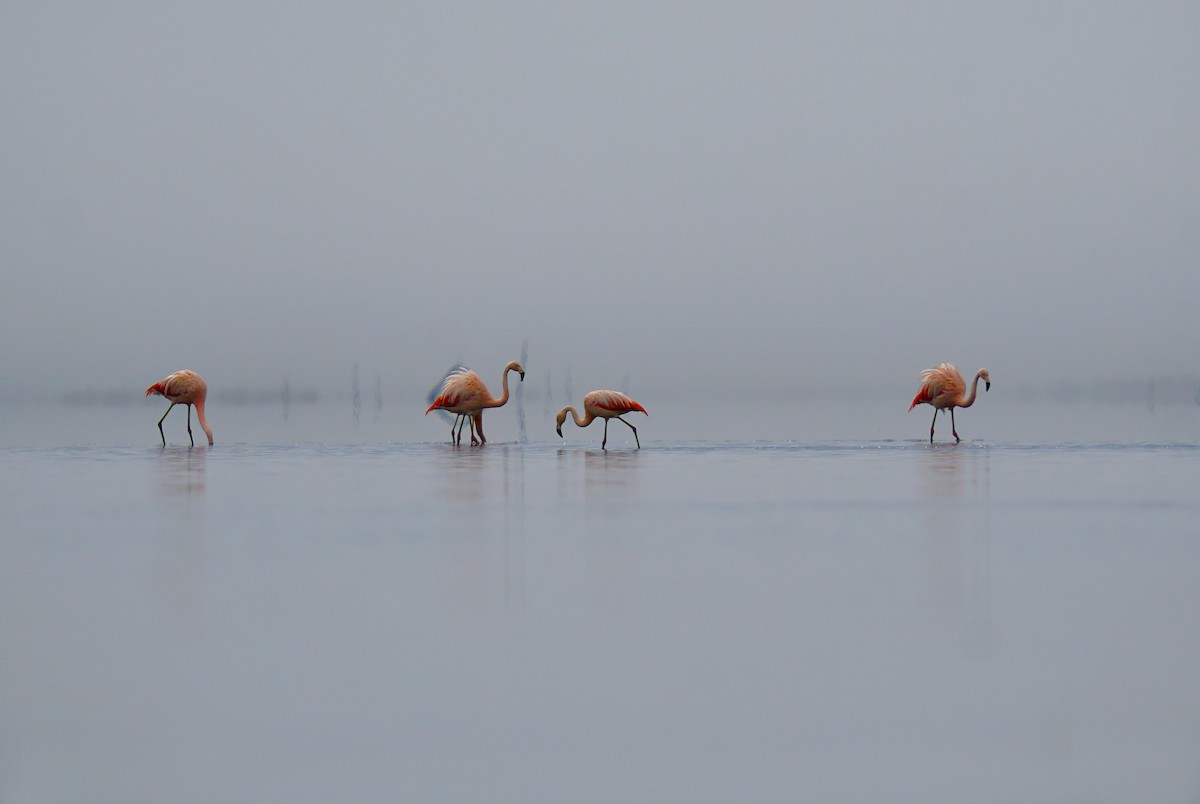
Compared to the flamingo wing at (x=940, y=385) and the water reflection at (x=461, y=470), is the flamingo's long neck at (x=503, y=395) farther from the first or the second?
the flamingo wing at (x=940, y=385)

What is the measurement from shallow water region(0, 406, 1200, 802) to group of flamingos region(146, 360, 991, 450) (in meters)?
8.69

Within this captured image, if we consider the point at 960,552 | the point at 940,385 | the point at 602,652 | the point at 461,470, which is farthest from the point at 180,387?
the point at 602,652

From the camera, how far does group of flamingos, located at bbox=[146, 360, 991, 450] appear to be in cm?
1698

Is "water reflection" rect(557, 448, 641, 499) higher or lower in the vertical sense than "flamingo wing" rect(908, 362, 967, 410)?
lower

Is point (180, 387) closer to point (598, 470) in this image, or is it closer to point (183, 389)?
point (183, 389)

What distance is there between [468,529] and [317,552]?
1.16m

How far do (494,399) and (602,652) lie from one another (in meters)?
14.0

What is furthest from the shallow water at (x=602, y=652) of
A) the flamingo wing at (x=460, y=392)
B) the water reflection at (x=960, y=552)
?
the flamingo wing at (x=460, y=392)

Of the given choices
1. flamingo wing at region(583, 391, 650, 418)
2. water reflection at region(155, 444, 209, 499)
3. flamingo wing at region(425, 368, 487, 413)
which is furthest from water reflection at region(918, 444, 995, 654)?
flamingo wing at region(425, 368, 487, 413)

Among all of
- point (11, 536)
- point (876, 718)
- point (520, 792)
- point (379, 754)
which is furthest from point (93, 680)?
point (11, 536)

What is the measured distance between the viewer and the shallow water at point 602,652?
9.49 ft

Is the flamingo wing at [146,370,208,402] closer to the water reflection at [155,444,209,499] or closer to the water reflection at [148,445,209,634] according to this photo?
the water reflection at [155,444,209,499]

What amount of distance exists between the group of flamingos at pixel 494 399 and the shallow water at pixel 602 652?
8686mm

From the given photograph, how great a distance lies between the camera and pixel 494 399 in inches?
697
